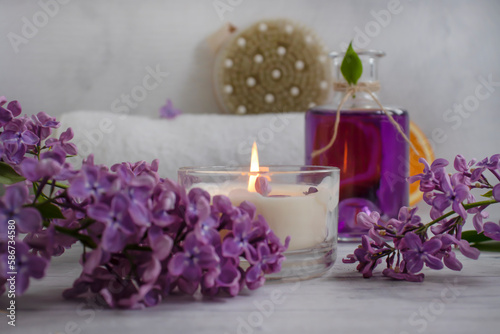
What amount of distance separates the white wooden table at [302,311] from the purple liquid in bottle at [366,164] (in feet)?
0.69

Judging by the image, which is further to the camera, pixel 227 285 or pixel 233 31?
pixel 233 31

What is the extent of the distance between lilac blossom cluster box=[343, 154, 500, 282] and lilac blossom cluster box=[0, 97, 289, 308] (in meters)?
0.10

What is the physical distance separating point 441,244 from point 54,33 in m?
1.05

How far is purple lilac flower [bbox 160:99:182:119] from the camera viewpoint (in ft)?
3.60

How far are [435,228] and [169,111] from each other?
80cm

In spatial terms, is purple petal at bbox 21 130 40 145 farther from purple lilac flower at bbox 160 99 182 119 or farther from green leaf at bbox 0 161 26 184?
purple lilac flower at bbox 160 99 182 119

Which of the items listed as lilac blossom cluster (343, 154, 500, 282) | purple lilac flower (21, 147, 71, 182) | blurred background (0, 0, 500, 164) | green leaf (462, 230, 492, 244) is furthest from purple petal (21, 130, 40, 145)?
blurred background (0, 0, 500, 164)

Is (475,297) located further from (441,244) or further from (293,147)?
(293,147)

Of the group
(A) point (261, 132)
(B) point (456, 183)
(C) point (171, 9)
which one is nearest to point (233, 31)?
(C) point (171, 9)

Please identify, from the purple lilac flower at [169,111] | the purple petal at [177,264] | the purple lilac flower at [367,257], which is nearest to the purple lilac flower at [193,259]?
the purple petal at [177,264]

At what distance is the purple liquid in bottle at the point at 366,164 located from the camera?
60 centimetres

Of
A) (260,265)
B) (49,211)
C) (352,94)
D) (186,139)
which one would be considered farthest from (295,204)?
(186,139)

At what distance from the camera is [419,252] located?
0.38 metres

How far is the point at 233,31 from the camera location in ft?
3.69
